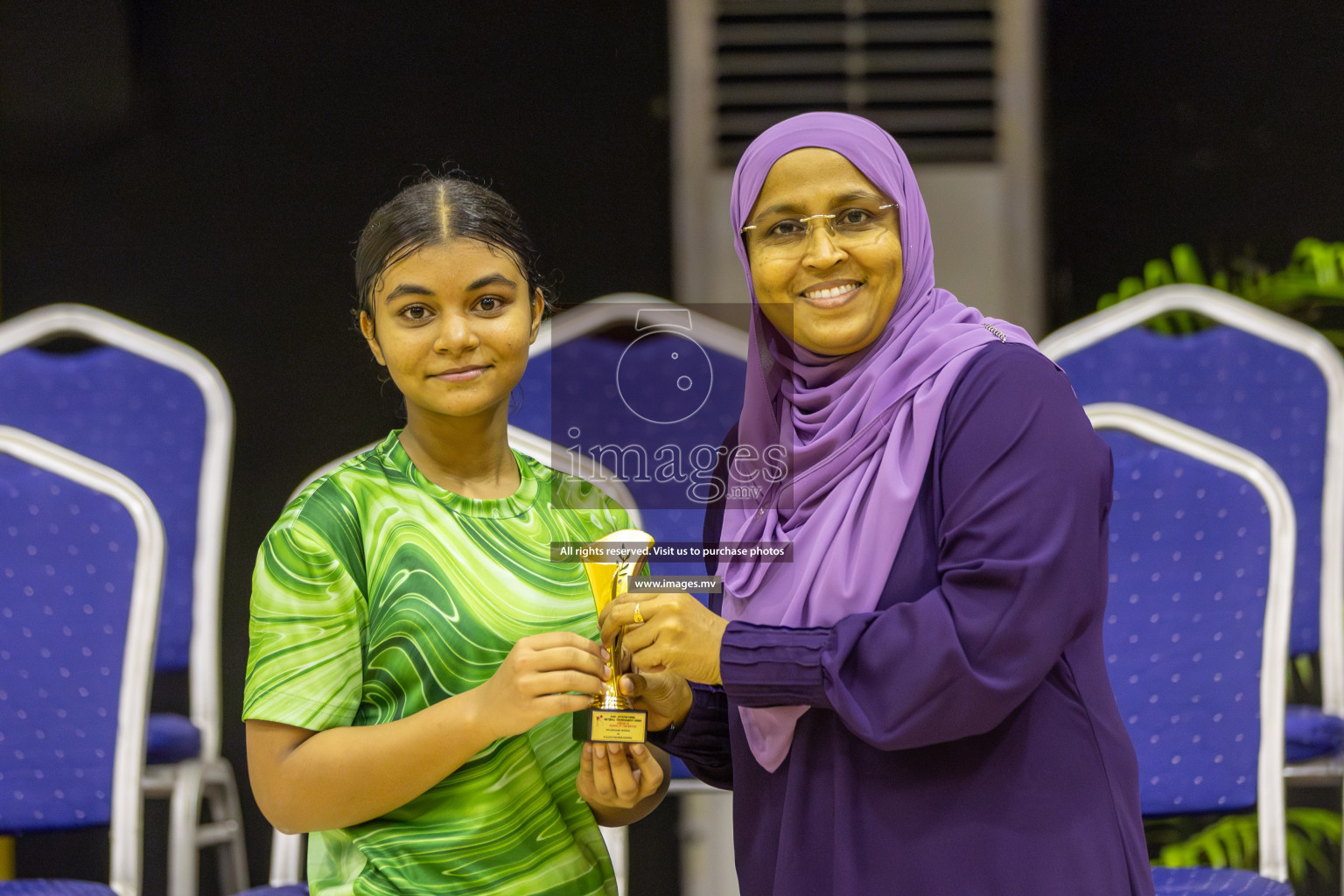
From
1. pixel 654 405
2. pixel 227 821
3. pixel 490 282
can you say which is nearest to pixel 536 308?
pixel 490 282

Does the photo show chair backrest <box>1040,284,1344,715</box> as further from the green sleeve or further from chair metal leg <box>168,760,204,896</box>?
chair metal leg <box>168,760,204,896</box>

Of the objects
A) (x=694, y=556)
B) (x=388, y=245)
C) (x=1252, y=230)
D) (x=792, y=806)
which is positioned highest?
(x=1252, y=230)

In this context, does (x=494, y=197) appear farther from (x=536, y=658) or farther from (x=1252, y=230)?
(x=1252, y=230)

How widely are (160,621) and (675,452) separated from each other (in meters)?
1.33

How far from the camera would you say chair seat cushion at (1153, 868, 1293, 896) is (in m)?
1.64

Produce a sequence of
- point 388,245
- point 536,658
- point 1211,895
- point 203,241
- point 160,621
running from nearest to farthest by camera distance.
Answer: point 536,658
point 388,245
point 1211,895
point 160,621
point 203,241

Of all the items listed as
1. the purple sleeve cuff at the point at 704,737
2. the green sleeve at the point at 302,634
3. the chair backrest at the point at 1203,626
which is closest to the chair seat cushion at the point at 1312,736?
the chair backrest at the point at 1203,626

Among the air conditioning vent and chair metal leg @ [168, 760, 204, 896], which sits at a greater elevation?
the air conditioning vent

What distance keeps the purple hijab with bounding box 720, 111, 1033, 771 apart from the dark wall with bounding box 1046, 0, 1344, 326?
1.23 metres

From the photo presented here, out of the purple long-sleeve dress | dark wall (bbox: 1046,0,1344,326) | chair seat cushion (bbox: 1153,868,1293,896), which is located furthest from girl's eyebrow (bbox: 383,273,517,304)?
dark wall (bbox: 1046,0,1344,326)

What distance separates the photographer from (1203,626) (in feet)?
5.76

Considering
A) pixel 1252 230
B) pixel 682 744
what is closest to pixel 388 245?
pixel 682 744

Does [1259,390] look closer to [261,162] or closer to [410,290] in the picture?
[410,290]

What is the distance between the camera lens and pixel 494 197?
1.25 m
